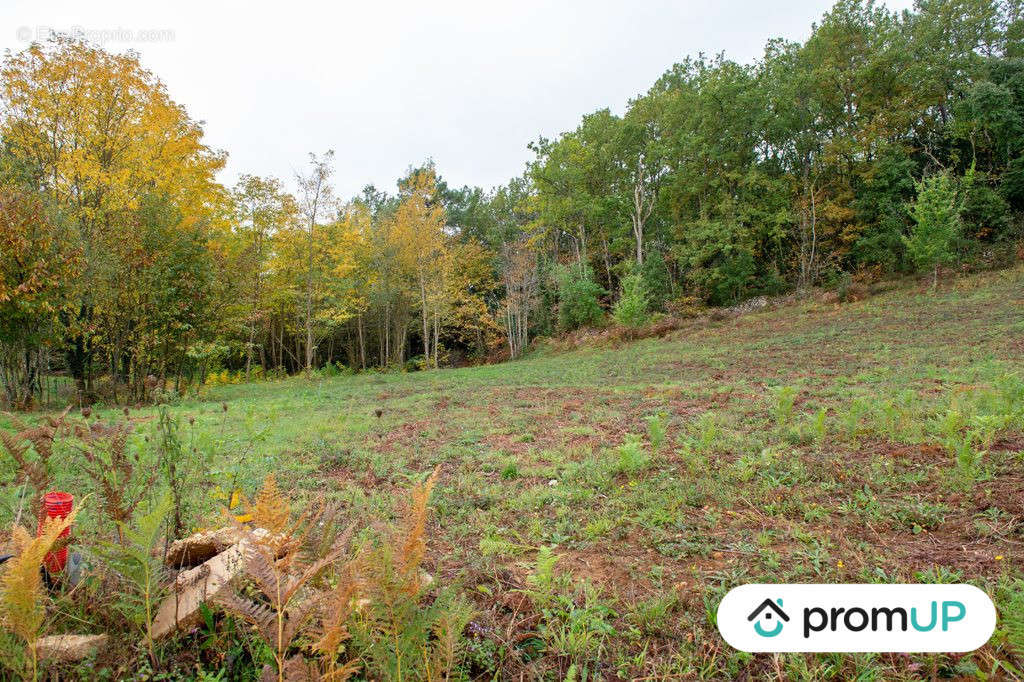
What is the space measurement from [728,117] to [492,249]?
1534cm

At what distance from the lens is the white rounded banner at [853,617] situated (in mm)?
1684

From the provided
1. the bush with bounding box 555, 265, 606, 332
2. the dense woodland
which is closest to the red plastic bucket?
the dense woodland

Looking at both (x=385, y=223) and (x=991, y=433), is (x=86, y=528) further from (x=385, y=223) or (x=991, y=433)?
(x=385, y=223)

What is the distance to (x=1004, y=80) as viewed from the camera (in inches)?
749

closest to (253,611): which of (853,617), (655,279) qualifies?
(853,617)

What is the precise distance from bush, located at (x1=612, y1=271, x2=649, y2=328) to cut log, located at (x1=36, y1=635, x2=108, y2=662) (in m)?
20.5

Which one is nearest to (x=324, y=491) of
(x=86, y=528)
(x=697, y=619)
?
(x=86, y=528)

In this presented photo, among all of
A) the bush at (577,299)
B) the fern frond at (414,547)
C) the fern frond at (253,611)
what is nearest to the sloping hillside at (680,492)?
the fern frond at (414,547)

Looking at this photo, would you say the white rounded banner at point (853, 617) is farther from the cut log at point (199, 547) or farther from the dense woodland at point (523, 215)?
the dense woodland at point (523, 215)

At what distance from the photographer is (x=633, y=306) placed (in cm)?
2072

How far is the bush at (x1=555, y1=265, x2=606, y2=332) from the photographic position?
25.0 meters

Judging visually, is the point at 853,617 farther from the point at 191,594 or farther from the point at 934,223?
the point at 934,223

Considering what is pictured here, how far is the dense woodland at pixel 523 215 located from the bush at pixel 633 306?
5.1 inches

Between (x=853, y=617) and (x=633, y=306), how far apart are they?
1958 cm
